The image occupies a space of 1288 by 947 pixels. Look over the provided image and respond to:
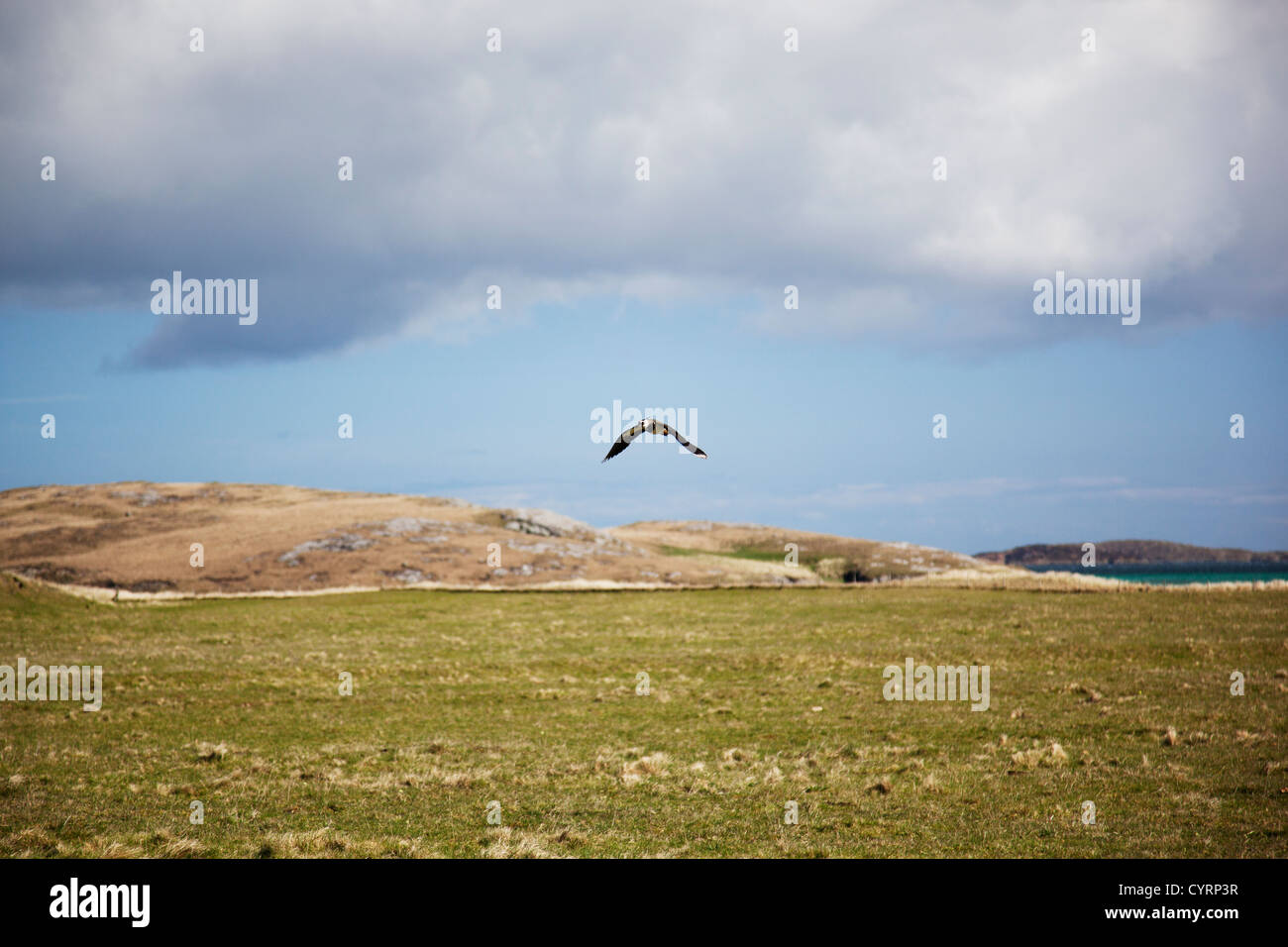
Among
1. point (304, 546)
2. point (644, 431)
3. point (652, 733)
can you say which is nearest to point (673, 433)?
point (644, 431)

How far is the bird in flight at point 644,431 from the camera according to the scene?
13.7 m

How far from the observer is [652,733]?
29.4m

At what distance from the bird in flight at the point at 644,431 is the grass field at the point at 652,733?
7.86 m

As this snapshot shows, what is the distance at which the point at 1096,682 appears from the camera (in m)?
35.3

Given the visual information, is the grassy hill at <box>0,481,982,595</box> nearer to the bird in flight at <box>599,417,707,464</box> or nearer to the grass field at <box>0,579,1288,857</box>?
the grass field at <box>0,579,1288,857</box>

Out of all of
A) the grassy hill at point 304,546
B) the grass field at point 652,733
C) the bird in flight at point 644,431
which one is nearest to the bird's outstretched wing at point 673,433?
the bird in flight at point 644,431

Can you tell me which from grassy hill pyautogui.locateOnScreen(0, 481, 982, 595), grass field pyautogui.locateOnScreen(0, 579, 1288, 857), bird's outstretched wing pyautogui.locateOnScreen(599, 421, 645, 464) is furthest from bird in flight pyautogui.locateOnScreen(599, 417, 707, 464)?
grassy hill pyautogui.locateOnScreen(0, 481, 982, 595)

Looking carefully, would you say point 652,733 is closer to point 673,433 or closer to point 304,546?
point 673,433

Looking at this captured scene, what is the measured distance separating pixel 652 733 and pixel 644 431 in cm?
1756

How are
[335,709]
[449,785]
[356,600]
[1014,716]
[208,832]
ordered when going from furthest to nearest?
[356,600] < [335,709] < [1014,716] < [449,785] < [208,832]

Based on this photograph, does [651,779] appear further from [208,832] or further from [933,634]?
[933,634]
